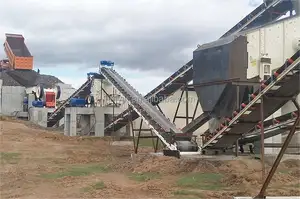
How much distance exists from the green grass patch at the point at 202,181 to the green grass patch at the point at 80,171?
10.5ft

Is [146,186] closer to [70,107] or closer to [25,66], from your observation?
[70,107]

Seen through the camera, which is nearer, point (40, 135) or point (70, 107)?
point (40, 135)

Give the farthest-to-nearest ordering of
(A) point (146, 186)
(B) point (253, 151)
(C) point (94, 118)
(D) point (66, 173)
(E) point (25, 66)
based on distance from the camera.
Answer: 1. (E) point (25, 66)
2. (C) point (94, 118)
3. (B) point (253, 151)
4. (D) point (66, 173)
5. (A) point (146, 186)

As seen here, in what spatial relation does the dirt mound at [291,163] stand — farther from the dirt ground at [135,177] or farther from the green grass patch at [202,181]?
the green grass patch at [202,181]

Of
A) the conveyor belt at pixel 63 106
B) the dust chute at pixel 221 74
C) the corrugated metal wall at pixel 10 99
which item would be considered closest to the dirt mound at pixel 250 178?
the dust chute at pixel 221 74

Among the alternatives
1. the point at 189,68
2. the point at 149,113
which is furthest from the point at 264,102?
the point at 189,68

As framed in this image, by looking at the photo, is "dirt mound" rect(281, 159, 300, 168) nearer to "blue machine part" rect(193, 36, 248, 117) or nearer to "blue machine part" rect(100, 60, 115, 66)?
"blue machine part" rect(193, 36, 248, 117)

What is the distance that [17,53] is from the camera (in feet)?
158

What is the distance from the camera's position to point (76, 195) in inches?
380

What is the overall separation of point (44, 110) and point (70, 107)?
7.81 meters

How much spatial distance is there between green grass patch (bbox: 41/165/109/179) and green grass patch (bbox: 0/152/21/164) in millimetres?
3021

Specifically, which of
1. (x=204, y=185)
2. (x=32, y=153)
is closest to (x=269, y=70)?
(x=204, y=185)

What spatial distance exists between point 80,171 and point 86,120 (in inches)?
742

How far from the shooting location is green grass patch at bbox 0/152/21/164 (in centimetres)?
1616
